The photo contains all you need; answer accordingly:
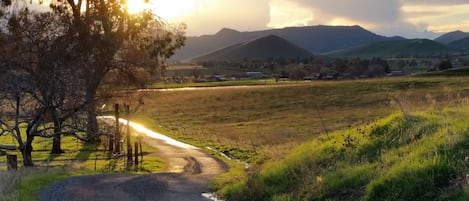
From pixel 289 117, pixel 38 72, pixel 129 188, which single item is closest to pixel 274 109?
pixel 289 117

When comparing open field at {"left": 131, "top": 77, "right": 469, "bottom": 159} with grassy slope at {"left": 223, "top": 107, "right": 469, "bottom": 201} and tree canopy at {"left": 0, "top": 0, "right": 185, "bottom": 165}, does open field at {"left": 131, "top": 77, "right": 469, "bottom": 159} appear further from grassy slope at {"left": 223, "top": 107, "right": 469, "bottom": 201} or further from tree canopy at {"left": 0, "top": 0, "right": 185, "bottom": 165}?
grassy slope at {"left": 223, "top": 107, "right": 469, "bottom": 201}

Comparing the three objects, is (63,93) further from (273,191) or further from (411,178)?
(411,178)

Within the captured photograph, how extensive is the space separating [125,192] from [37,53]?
28.9 meters

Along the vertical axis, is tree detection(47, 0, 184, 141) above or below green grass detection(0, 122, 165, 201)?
above

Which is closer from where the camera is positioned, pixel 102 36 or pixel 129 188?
pixel 129 188

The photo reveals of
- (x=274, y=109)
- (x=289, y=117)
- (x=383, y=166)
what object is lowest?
(x=289, y=117)

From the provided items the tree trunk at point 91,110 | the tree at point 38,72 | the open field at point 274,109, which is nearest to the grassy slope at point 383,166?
the open field at point 274,109

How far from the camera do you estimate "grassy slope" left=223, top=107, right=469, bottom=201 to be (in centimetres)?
1076

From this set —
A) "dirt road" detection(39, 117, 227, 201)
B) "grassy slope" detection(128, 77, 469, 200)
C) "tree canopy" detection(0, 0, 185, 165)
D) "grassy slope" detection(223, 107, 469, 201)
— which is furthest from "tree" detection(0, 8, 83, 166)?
"grassy slope" detection(223, 107, 469, 201)

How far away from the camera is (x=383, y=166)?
1255cm

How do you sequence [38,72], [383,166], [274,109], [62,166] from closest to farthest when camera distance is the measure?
[383,166]
[62,166]
[38,72]
[274,109]

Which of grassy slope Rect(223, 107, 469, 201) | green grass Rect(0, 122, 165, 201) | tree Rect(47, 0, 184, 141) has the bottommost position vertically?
green grass Rect(0, 122, 165, 201)

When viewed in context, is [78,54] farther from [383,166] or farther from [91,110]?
[383,166]

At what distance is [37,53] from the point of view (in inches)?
1725
